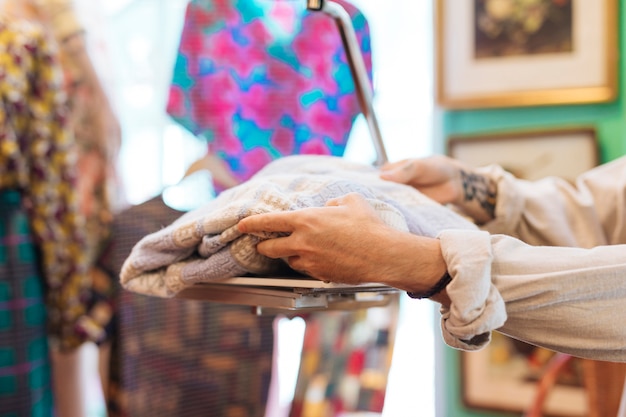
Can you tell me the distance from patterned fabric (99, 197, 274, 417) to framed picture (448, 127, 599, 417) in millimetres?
559

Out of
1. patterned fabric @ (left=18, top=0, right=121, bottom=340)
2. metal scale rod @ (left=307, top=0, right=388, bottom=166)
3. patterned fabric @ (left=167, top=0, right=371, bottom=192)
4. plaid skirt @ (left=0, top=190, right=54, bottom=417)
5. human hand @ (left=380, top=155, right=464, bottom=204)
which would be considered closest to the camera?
metal scale rod @ (left=307, top=0, right=388, bottom=166)

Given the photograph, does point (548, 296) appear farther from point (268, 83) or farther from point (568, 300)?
point (268, 83)

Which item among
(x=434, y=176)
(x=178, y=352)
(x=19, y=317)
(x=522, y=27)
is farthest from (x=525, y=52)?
(x=19, y=317)

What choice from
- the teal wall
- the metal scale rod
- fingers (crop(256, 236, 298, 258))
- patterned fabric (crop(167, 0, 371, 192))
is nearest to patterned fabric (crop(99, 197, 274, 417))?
patterned fabric (crop(167, 0, 371, 192))

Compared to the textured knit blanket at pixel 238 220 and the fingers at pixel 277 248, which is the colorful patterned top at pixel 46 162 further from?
the fingers at pixel 277 248

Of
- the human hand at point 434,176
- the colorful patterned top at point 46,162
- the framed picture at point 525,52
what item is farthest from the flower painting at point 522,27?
the colorful patterned top at point 46,162

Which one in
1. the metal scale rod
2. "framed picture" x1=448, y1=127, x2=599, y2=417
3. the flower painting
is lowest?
"framed picture" x1=448, y1=127, x2=599, y2=417

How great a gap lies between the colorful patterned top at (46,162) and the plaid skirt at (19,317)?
0.15 ft

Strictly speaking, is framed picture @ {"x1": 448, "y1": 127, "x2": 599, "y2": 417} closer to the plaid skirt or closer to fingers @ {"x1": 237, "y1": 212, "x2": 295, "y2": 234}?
the plaid skirt

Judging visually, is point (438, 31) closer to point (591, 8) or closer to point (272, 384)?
point (591, 8)

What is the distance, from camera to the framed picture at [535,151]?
1727mm

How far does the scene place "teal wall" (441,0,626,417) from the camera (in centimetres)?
170

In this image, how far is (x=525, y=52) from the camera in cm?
180

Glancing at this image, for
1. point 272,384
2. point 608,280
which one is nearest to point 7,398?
point 272,384
